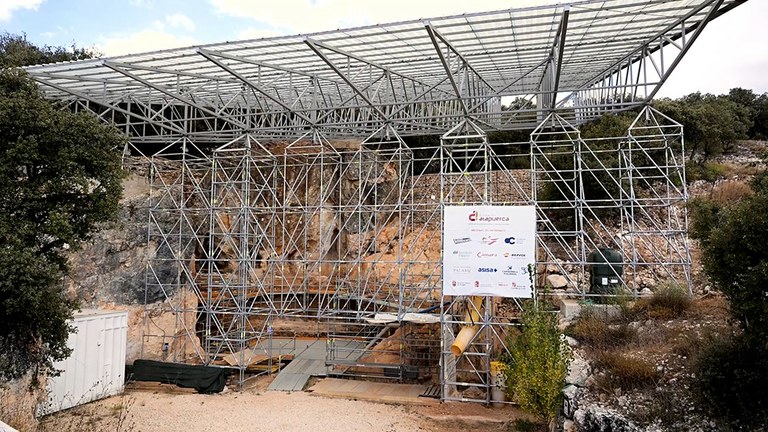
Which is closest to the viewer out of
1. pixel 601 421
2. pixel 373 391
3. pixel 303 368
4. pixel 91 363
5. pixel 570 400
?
pixel 601 421

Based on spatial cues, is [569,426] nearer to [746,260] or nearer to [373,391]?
[746,260]

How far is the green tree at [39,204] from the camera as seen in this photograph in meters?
8.55

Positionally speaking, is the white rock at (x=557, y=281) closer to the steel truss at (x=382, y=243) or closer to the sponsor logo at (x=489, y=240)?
the steel truss at (x=382, y=243)

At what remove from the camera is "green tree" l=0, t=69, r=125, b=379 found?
8547 mm

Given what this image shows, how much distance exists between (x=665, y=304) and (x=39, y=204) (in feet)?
43.1

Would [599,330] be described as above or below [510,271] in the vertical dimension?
below

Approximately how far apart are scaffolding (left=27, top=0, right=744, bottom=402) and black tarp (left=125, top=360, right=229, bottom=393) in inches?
32.1

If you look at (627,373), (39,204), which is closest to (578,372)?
(627,373)

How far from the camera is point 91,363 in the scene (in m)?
12.5

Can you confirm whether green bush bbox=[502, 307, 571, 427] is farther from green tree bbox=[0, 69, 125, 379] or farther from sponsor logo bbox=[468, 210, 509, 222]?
green tree bbox=[0, 69, 125, 379]

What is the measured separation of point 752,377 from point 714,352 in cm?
64

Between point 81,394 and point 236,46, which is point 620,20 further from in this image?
point 81,394

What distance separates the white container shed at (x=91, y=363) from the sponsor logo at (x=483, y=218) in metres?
10.0

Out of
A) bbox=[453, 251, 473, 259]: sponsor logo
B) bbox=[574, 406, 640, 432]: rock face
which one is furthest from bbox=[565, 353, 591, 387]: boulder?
bbox=[453, 251, 473, 259]: sponsor logo
